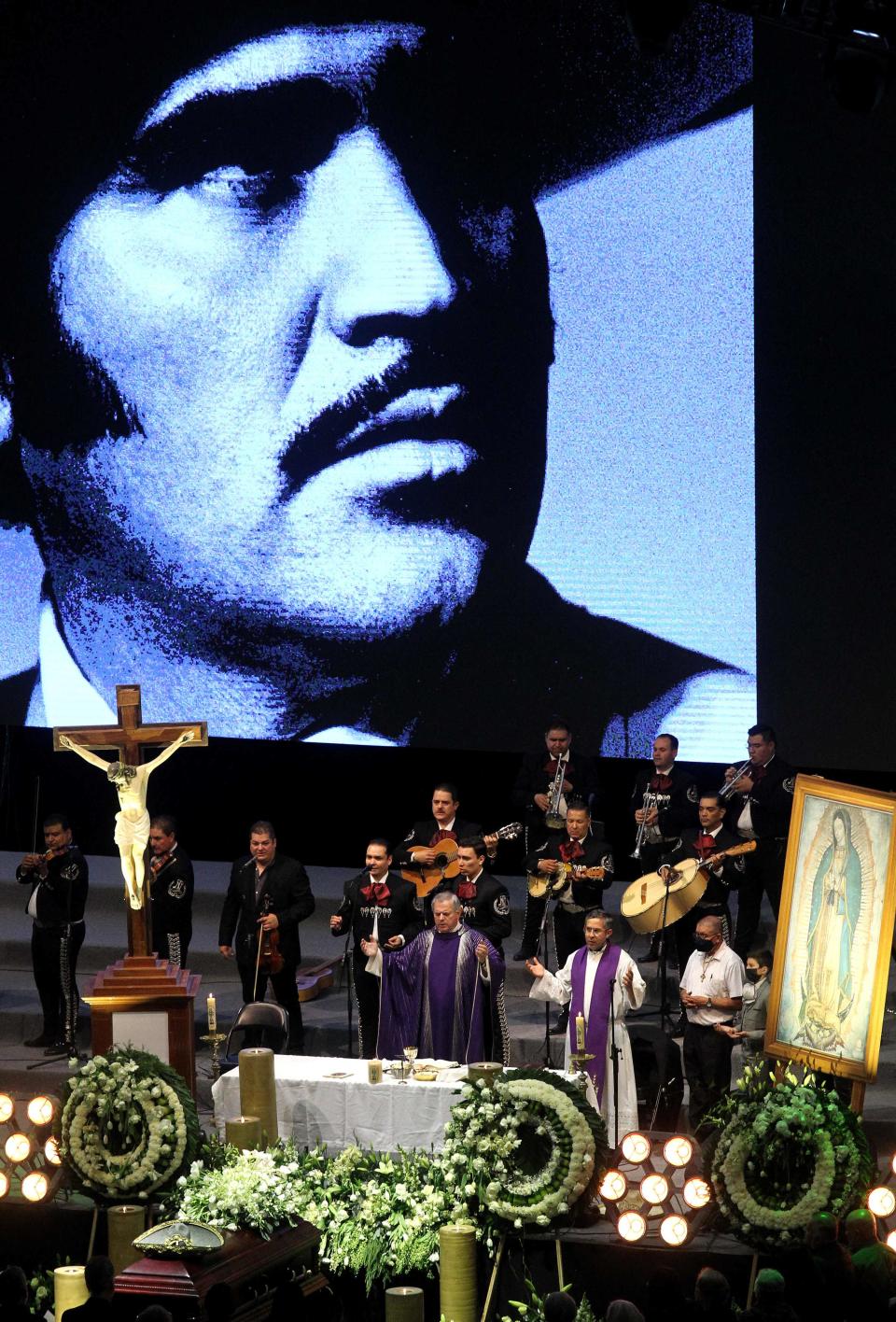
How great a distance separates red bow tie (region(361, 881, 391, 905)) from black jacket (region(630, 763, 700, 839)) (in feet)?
7.20

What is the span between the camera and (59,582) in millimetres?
17797

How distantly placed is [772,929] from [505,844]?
289 cm

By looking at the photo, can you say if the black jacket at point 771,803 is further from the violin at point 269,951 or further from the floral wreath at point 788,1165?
the floral wreath at point 788,1165

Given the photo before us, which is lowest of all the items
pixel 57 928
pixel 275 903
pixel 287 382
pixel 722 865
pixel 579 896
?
pixel 57 928

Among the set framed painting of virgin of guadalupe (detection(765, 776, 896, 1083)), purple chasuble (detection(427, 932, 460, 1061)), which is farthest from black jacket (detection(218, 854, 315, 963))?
framed painting of virgin of guadalupe (detection(765, 776, 896, 1083))

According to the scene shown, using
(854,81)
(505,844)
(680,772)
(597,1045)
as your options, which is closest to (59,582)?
(505,844)

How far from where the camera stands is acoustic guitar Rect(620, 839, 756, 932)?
44.9ft

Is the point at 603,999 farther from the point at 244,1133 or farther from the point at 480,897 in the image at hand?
the point at 244,1133

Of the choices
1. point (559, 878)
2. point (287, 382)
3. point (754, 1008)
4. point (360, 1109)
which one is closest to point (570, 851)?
point (559, 878)

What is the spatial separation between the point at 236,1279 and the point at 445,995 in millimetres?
4167

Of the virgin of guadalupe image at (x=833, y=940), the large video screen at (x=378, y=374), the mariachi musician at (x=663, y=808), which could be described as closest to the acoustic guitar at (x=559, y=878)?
the mariachi musician at (x=663, y=808)

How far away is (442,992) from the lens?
12883 millimetres

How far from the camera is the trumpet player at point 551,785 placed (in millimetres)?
15102

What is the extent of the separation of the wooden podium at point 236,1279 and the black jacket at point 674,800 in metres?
5.95
